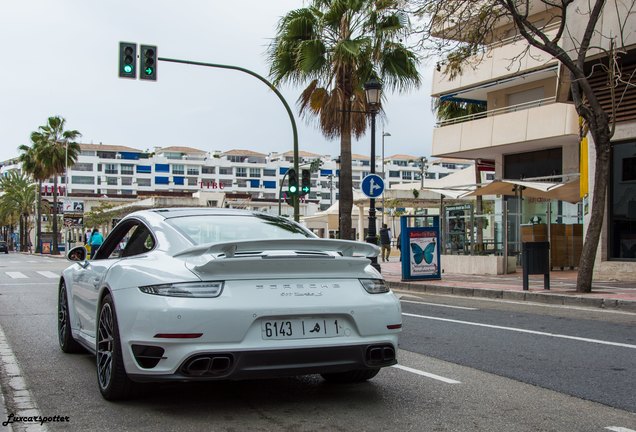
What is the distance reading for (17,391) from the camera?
5.45 meters

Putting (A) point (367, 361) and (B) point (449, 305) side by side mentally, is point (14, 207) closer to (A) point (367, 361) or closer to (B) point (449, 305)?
(B) point (449, 305)

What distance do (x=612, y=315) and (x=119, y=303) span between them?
28.3 ft

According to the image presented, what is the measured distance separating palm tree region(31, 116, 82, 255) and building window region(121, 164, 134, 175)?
74.5 metres

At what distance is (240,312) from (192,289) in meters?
0.34

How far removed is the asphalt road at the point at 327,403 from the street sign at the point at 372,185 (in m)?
11.9

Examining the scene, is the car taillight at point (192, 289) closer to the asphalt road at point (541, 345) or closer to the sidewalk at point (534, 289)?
the asphalt road at point (541, 345)

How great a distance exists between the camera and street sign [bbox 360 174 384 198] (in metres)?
18.7

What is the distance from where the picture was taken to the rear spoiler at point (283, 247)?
4688mm

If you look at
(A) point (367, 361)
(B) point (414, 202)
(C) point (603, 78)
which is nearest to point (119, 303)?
(A) point (367, 361)

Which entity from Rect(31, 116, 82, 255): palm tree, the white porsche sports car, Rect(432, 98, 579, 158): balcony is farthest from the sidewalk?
Rect(31, 116, 82, 255): palm tree

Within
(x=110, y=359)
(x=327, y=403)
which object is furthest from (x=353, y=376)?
(x=110, y=359)

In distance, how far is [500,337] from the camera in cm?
846

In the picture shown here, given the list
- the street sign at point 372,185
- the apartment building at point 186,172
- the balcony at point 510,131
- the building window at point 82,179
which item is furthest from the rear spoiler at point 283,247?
the building window at point 82,179

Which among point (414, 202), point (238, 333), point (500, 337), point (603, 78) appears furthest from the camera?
point (414, 202)
